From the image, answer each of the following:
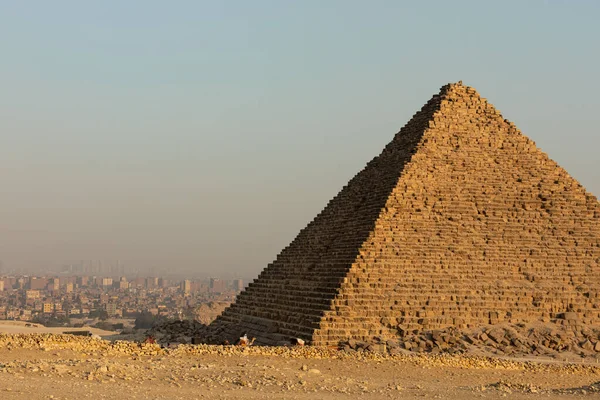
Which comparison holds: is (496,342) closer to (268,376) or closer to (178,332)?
(268,376)

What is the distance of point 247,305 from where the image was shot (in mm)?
31906

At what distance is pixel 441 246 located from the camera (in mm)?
27812

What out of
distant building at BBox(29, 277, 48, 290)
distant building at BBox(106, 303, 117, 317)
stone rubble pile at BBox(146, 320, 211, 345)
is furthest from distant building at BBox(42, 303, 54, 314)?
distant building at BBox(29, 277, 48, 290)

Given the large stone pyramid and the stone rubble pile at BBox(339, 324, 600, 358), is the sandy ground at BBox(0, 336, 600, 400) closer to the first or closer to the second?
the stone rubble pile at BBox(339, 324, 600, 358)

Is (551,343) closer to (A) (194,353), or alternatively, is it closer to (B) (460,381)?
(B) (460,381)

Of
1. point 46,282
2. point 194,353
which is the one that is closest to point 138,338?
point 194,353

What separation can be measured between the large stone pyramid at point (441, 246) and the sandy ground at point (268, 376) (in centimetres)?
456

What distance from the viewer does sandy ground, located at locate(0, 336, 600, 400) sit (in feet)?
43.7

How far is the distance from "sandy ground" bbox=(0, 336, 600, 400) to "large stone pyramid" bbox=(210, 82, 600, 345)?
4.56 meters

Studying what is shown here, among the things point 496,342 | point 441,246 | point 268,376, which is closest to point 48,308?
point 441,246

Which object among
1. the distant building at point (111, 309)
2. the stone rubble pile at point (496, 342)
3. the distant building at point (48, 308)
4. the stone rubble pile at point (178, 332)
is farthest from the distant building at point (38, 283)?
the stone rubble pile at point (496, 342)

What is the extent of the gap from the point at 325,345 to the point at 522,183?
36.0 ft

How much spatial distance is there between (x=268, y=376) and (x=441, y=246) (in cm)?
1334

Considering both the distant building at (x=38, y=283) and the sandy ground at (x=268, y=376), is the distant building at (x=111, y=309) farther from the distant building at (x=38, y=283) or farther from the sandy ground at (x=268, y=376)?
the sandy ground at (x=268, y=376)
